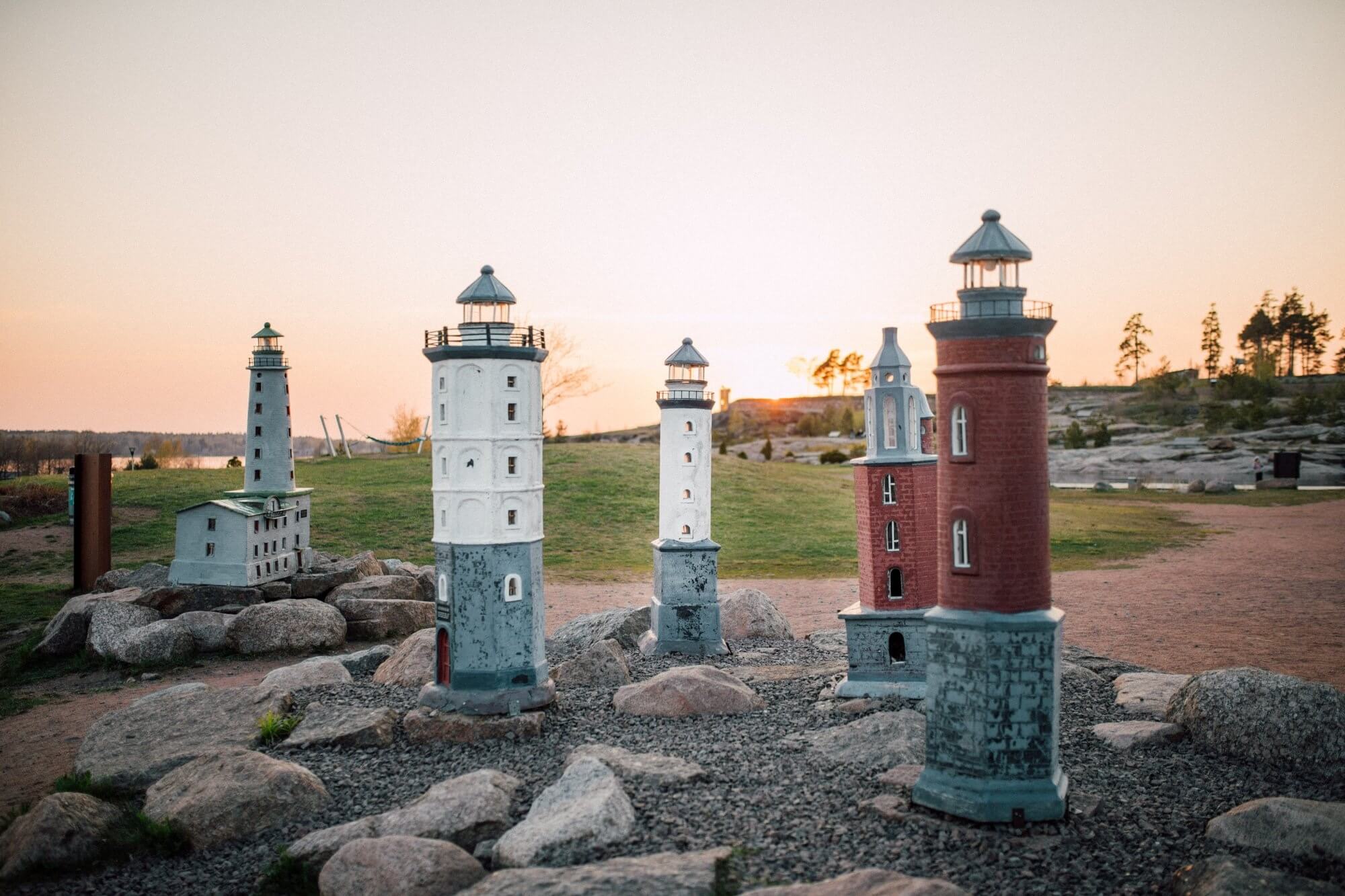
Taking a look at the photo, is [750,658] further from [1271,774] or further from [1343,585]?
[1343,585]

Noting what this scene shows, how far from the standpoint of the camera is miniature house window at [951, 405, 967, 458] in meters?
13.3

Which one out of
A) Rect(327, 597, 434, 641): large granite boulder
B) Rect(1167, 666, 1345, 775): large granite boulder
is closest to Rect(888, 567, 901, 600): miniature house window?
Rect(1167, 666, 1345, 775): large granite boulder

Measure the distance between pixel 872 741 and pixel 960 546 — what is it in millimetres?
4015

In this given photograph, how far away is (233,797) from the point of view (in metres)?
13.7

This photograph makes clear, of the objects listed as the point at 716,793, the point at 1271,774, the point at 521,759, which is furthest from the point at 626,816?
the point at 1271,774

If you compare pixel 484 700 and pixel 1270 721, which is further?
pixel 484 700

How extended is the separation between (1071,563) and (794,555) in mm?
11495

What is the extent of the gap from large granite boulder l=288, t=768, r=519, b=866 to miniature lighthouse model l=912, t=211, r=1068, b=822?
5.94 metres

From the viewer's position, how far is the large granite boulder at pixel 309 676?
20.1 metres

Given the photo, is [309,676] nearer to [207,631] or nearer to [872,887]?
[207,631]

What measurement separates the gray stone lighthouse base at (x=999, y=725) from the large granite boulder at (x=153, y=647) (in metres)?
20.0

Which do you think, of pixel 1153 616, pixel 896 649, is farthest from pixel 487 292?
pixel 1153 616

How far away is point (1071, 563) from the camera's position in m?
37.9

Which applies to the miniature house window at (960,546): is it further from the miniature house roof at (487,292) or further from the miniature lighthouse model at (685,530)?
the miniature lighthouse model at (685,530)
